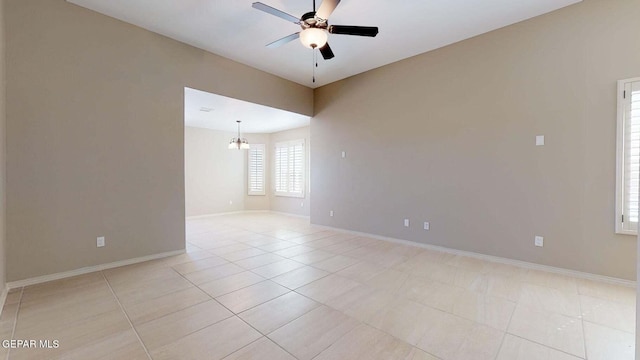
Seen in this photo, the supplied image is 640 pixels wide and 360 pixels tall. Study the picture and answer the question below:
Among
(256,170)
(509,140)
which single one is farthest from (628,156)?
(256,170)

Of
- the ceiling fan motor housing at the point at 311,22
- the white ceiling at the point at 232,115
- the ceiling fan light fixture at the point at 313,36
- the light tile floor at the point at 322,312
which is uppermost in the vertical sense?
the ceiling fan motor housing at the point at 311,22

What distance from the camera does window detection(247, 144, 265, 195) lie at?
860 centimetres

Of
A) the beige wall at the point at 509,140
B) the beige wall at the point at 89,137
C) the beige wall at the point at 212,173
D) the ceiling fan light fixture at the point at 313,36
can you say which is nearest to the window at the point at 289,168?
the beige wall at the point at 212,173

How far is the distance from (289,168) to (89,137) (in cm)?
523

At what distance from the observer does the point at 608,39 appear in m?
2.89

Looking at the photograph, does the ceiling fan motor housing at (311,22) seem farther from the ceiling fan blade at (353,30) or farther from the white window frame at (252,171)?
the white window frame at (252,171)

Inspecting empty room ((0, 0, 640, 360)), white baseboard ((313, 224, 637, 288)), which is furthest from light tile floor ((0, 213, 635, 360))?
white baseboard ((313, 224, 637, 288))

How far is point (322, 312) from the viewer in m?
2.27

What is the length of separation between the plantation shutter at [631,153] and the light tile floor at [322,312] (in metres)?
0.85

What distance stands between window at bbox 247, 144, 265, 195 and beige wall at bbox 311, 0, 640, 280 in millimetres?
4385

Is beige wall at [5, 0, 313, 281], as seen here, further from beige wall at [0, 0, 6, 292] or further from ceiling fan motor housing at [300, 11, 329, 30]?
ceiling fan motor housing at [300, 11, 329, 30]

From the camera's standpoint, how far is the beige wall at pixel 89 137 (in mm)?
2775

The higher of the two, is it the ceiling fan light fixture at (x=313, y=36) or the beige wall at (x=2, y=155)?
the ceiling fan light fixture at (x=313, y=36)

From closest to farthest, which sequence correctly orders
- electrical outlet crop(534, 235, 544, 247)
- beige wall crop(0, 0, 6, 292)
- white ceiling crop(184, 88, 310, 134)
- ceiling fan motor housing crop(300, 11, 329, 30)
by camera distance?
beige wall crop(0, 0, 6, 292) < ceiling fan motor housing crop(300, 11, 329, 30) < electrical outlet crop(534, 235, 544, 247) < white ceiling crop(184, 88, 310, 134)
